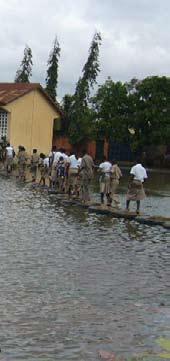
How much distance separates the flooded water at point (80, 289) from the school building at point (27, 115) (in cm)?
3403

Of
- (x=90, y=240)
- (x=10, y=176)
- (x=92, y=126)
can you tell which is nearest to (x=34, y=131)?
(x=92, y=126)

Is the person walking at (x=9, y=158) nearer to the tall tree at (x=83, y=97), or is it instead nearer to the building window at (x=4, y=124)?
the building window at (x=4, y=124)

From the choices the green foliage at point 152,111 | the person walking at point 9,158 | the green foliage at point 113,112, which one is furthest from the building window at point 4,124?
the person walking at point 9,158

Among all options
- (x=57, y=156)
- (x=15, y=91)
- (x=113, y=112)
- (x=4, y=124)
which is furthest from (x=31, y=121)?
(x=57, y=156)

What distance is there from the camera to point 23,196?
73.6 ft

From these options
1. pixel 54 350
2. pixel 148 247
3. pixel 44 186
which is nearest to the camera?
pixel 54 350

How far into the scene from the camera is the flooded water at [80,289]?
6.58m

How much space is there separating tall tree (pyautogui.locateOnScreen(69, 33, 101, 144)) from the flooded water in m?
44.4

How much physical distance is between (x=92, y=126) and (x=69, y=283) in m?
47.6

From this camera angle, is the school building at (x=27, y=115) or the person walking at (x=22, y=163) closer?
the person walking at (x=22, y=163)

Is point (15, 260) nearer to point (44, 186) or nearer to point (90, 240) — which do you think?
point (90, 240)

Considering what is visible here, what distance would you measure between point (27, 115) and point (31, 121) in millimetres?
743

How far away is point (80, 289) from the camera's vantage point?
29.0ft

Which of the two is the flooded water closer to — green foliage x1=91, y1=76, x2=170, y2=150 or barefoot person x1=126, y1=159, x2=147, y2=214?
barefoot person x1=126, y1=159, x2=147, y2=214
